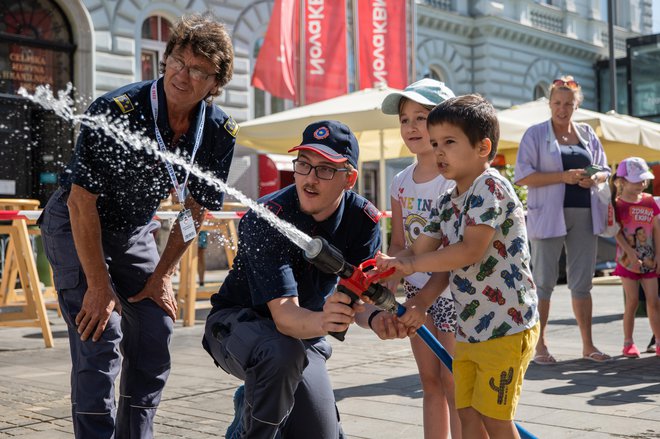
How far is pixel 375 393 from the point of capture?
518 cm

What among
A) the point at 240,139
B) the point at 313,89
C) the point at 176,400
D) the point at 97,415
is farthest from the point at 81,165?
the point at 313,89

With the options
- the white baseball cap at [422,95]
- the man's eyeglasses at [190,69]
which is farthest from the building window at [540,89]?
the man's eyeglasses at [190,69]

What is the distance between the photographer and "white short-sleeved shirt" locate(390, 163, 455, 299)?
3.73m

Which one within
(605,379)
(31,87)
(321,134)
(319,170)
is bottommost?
(605,379)

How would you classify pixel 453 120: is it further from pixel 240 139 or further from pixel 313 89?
pixel 313 89

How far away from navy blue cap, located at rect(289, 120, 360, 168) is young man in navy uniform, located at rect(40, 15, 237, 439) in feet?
1.73

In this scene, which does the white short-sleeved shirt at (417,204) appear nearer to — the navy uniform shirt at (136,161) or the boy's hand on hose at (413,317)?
the boy's hand on hose at (413,317)

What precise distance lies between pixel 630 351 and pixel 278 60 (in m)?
10.4

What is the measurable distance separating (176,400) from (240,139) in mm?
7257

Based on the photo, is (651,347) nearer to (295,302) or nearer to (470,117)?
(470,117)

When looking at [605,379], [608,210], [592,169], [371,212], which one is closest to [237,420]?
[371,212]

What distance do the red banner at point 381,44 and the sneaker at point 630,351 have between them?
36.9ft

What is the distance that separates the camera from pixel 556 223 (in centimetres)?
620

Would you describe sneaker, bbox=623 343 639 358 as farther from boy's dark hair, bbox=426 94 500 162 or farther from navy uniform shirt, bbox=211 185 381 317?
boy's dark hair, bbox=426 94 500 162
